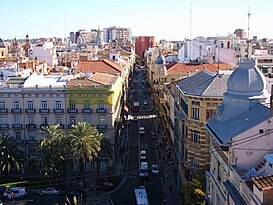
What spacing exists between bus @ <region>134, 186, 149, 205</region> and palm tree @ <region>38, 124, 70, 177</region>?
462 inches

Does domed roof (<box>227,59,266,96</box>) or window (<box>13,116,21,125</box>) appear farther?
window (<box>13,116,21,125</box>)

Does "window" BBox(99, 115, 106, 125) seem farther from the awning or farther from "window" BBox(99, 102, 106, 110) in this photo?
the awning

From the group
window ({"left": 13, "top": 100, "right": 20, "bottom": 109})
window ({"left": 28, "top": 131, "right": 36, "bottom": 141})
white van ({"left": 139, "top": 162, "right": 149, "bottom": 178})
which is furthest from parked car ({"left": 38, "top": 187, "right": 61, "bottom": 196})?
window ({"left": 13, "top": 100, "right": 20, "bottom": 109})

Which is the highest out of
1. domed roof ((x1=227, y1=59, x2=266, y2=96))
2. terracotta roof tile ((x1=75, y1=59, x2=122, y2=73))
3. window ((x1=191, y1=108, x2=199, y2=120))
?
domed roof ((x1=227, y1=59, x2=266, y2=96))

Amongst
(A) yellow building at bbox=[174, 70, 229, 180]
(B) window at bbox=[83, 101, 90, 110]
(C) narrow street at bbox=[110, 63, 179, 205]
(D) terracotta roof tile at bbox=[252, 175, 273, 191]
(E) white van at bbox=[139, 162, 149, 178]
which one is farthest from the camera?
(B) window at bbox=[83, 101, 90, 110]

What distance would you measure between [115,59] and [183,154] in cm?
8533

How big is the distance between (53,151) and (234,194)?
3797 cm

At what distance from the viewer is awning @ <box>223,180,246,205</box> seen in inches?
1030

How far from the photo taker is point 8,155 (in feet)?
205

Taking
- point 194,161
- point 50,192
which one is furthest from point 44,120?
point 194,161

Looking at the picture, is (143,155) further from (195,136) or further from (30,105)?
(195,136)

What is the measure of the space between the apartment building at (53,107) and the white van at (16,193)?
9949 millimetres

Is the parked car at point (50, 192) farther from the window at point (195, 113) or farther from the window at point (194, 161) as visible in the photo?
the window at point (195, 113)

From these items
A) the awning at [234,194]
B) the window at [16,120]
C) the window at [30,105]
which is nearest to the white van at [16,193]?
the window at [16,120]
